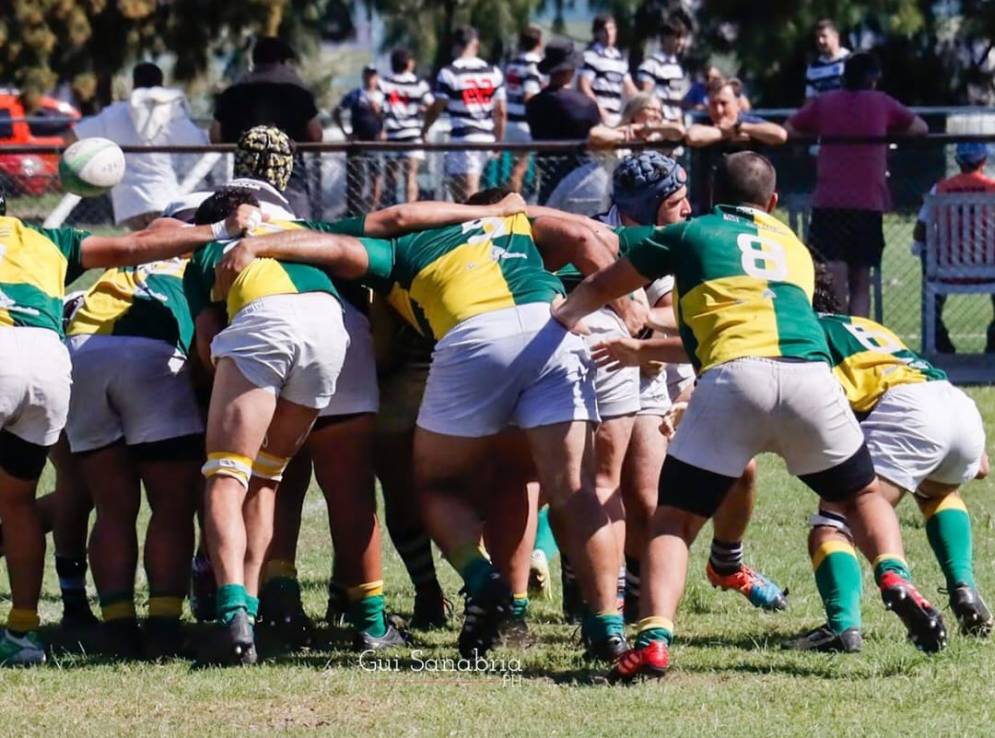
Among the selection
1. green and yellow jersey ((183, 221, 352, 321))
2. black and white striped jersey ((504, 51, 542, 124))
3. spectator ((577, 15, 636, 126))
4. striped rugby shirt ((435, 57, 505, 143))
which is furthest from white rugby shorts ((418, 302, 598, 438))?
black and white striped jersey ((504, 51, 542, 124))

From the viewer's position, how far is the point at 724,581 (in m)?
7.32

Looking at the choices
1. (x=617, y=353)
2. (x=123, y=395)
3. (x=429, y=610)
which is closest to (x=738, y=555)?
(x=429, y=610)

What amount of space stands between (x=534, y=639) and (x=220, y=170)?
7918mm

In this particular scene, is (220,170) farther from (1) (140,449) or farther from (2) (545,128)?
(1) (140,449)

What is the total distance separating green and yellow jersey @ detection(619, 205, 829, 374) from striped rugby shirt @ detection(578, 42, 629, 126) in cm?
993

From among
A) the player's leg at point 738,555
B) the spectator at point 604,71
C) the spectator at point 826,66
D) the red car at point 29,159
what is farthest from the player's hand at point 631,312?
the spectator at point 604,71

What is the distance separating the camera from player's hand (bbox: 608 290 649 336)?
267 inches

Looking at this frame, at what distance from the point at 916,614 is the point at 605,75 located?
10780 mm

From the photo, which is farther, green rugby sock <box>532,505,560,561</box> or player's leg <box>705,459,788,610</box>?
green rugby sock <box>532,505,560,561</box>

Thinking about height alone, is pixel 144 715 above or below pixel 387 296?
below

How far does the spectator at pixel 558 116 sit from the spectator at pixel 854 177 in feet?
4.89

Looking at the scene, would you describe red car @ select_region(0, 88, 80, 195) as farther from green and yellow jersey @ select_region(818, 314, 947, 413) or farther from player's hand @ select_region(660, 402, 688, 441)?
green and yellow jersey @ select_region(818, 314, 947, 413)

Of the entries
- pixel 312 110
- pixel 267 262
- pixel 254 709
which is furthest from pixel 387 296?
pixel 312 110

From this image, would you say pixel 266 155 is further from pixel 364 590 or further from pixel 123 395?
pixel 364 590
